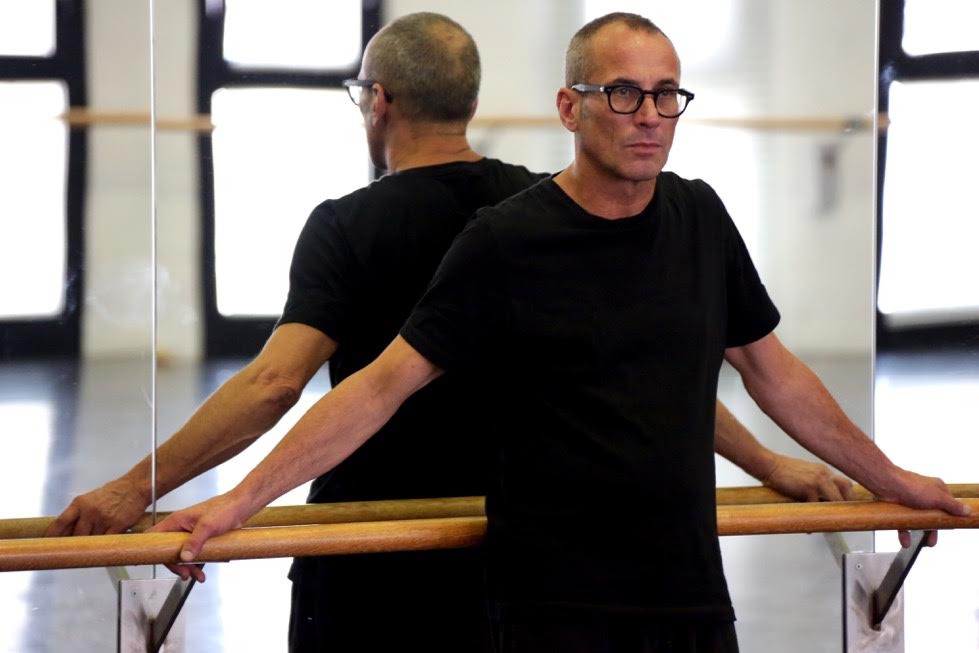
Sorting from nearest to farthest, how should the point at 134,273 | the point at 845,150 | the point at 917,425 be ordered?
the point at 134,273 < the point at 845,150 < the point at 917,425

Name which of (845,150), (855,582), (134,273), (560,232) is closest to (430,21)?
(560,232)

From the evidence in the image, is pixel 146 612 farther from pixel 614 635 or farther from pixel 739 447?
pixel 739 447

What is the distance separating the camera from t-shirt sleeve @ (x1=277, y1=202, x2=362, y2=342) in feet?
7.35

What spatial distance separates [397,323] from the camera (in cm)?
228

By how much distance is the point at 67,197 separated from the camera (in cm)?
254

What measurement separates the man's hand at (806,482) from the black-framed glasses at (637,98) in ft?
2.69

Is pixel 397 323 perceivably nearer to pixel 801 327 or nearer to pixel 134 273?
pixel 134 273

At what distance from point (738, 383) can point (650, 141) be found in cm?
116

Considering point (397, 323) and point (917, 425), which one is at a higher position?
point (397, 323)

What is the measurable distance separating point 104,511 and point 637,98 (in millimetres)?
1083

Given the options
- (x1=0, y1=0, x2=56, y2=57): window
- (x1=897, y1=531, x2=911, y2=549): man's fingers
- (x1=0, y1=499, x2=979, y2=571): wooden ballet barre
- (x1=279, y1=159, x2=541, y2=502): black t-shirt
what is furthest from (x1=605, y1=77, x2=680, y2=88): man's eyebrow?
(x1=0, y1=0, x2=56, y2=57): window

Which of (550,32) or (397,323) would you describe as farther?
(550,32)

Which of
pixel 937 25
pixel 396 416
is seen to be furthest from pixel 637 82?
pixel 937 25

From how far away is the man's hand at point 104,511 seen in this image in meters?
2.14
